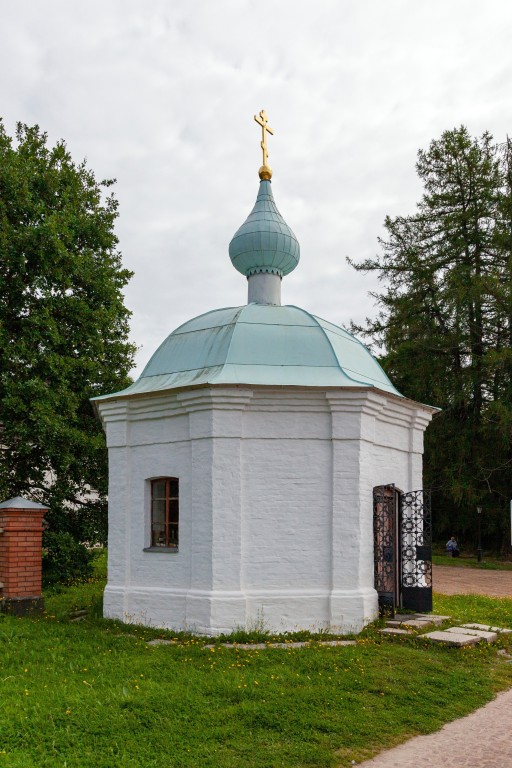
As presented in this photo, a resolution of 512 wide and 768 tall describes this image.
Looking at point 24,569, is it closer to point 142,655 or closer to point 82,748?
point 142,655

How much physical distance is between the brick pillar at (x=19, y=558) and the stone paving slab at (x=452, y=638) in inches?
209

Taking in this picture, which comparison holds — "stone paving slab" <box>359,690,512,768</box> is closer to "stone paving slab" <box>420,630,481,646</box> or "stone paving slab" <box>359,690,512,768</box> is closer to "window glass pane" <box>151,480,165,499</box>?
"stone paving slab" <box>420,630,481,646</box>

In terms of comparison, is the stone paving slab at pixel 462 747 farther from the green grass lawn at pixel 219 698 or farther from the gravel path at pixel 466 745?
the green grass lawn at pixel 219 698

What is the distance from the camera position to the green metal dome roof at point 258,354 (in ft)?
30.5

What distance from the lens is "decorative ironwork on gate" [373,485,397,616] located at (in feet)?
30.4

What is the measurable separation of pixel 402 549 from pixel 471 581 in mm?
8144

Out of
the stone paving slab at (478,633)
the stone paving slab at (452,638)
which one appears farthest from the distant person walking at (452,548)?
the stone paving slab at (452,638)

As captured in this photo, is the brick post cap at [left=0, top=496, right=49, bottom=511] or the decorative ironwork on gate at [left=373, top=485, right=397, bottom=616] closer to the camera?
the decorative ironwork on gate at [left=373, top=485, right=397, bottom=616]

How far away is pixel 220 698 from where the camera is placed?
5.82 m

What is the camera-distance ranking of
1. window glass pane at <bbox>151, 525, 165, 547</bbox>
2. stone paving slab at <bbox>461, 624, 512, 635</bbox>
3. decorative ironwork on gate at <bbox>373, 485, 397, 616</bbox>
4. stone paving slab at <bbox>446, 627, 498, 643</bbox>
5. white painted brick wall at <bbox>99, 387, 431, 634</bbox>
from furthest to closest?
window glass pane at <bbox>151, 525, 165, 547</bbox> → decorative ironwork on gate at <bbox>373, 485, 397, 616</bbox> → stone paving slab at <bbox>461, 624, 512, 635</bbox> → white painted brick wall at <bbox>99, 387, 431, 634</bbox> → stone paving slab at <bbox>446, 627, 498, 643</bbox>

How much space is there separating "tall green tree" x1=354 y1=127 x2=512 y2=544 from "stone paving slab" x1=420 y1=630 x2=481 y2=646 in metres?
14.2

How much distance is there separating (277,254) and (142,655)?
6.46m

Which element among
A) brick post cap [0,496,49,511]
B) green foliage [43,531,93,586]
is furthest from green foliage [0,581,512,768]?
green foliage [43,531,93,586]

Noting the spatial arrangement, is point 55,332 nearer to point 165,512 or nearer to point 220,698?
point 165,512
